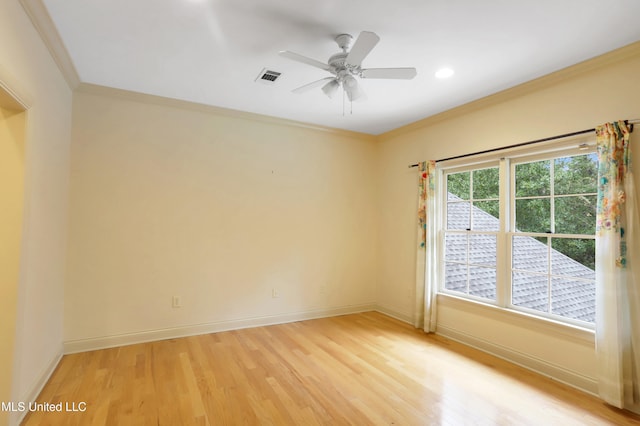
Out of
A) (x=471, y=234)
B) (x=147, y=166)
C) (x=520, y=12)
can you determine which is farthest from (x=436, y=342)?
(x=147, y=166)

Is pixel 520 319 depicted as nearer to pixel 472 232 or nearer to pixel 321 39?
pixel 472 232

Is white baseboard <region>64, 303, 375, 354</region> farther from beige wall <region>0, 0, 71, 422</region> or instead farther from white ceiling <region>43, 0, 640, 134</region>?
white ceiling <region>43, 0, 640, 134</region>

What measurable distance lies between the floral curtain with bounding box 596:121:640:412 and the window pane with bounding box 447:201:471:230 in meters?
1.37

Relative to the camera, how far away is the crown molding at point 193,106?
331cm

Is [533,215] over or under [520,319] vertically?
over

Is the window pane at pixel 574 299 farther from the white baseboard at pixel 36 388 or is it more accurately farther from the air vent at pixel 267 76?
the white baseboard at pixel 36 388

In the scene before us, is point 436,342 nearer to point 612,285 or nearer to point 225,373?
point 612,285

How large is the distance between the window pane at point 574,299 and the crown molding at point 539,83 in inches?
70.6

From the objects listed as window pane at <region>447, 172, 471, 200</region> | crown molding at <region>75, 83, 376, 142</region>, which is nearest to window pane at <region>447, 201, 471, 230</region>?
window pane at <region>447, 172, 471, 200</region>

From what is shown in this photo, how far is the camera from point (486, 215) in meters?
3.63

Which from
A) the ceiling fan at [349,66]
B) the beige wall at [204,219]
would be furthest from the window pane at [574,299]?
the beige wall at [204,219]

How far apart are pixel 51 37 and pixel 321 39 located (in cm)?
197

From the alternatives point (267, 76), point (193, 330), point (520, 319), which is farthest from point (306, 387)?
point (267, 76)

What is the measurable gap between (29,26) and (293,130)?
2795 millimetres
